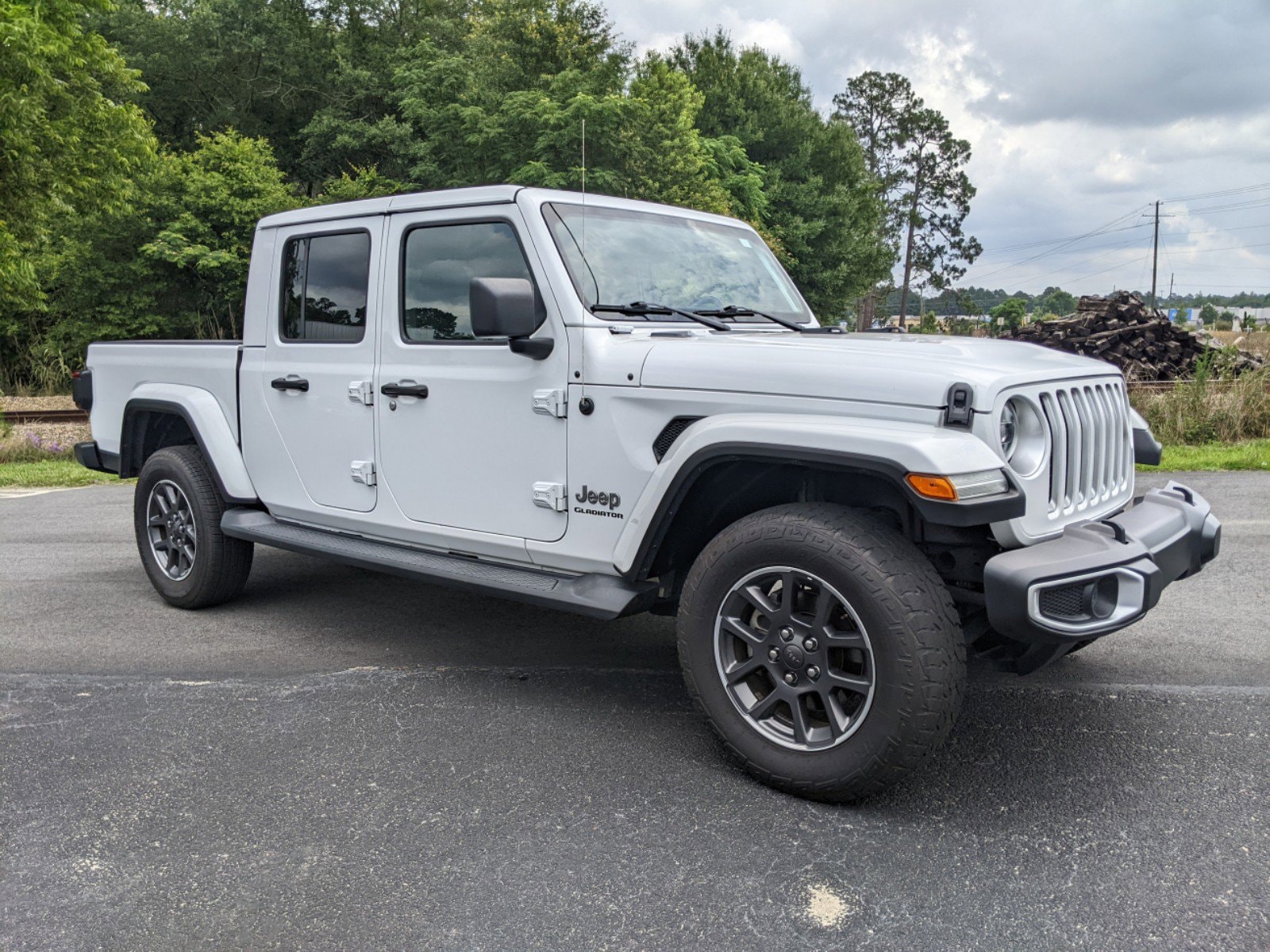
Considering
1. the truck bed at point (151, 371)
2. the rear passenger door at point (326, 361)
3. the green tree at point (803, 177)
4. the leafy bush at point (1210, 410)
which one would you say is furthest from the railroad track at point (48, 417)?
the green tree at point (803, 177)

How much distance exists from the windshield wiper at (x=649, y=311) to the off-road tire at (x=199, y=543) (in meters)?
2.57

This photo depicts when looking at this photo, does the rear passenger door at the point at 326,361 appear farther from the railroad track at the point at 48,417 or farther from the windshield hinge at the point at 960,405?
the railroad track at the point at 48,417

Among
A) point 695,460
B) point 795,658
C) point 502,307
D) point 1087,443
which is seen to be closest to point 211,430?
point 502,307

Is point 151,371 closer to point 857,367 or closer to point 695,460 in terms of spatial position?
point 695,460

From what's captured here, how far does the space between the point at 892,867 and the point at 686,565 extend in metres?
1.34

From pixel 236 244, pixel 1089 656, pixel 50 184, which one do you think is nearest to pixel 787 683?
pixel 1089 656

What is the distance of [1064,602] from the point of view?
2932 mm

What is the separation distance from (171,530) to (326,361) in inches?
61.2

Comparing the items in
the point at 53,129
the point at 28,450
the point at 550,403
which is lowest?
the point at 28,450

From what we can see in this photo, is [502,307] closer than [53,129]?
Yes

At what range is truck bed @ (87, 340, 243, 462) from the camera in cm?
520

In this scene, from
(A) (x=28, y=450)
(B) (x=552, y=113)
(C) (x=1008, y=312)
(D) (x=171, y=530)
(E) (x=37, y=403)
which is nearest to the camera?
(D) (x=171, y=530)

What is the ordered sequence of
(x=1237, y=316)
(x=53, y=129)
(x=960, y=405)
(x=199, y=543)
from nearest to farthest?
1. (x=960, y=405)
2. (x=199, y=543)
3. (x=53, y=129)
4. (x=1237, y=316)

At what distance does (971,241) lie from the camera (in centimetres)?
7788
